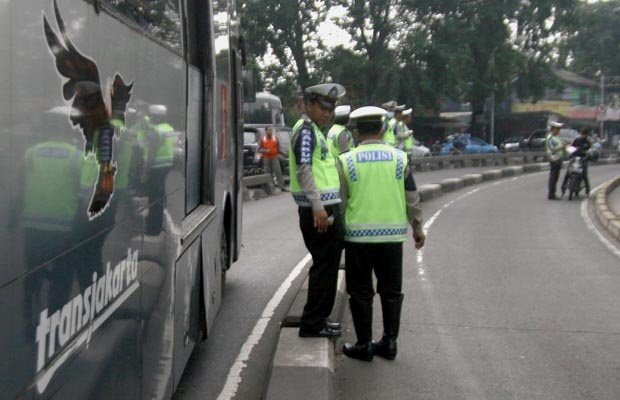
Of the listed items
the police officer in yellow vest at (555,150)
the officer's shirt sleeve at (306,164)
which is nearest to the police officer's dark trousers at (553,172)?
the police officer in yellow vest at (555,150)

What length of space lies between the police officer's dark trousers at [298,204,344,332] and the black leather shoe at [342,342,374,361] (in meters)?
0.28

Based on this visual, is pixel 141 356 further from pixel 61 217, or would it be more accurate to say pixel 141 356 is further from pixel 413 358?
pixel 413 358

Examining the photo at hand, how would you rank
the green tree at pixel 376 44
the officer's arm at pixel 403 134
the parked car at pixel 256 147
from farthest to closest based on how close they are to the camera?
the green tree at pixel 376 44
the parked car at pixel 256 147
the officer's arm at pixel 403 134

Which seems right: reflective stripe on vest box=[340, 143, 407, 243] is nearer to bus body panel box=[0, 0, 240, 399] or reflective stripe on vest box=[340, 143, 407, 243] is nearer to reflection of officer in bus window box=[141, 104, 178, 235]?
bus body panel box=[0, 0, 240, 399]

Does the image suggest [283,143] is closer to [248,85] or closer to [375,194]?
[248,85]

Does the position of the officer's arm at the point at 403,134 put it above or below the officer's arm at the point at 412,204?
above

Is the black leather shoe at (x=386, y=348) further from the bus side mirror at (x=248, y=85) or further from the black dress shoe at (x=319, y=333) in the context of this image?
the bus side mirror at (x=248, y=85)

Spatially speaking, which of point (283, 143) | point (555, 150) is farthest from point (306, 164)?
point (283, 143)

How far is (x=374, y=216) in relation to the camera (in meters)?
6.17

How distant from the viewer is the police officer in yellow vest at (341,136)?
9445 millimetres

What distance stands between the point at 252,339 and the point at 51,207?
509cm

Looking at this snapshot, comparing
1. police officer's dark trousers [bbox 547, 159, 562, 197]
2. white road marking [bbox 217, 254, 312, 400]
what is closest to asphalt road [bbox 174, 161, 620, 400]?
white road marking [bbox 217, 254, 312, 400]

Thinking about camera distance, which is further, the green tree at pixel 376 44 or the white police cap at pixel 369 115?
the green tree at pixel 376 44

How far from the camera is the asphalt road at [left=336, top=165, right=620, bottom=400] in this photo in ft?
20.0
